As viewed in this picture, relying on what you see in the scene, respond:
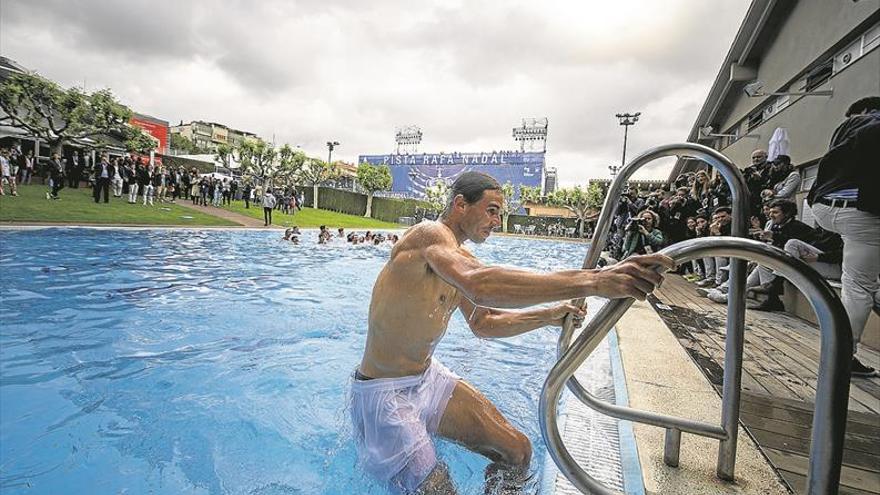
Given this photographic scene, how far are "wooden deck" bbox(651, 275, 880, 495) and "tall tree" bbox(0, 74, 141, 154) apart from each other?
29.9 meters

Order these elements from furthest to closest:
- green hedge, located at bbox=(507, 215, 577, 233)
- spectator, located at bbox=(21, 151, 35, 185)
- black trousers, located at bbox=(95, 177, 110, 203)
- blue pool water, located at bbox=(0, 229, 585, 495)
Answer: green hedge, located at bbox=(507, 215, 577, 233) → spectator, located at bbox=(21, 151, 35, 185) → black trousers, located at bbox=(95, 177, 110, 203) → blue pool water, located at bbox=(0, 229, 585, 495)

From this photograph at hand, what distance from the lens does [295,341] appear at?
5.76 meters

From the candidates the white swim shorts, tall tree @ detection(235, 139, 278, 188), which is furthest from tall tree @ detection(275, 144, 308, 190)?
the white swim shorts

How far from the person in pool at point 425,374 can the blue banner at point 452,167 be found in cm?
7036

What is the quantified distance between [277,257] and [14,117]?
21.0 meters

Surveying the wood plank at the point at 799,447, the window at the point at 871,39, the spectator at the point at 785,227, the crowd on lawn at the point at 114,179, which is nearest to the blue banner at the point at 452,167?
the crowd on lawn at the point at 114,179

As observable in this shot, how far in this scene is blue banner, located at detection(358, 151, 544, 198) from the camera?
238ft

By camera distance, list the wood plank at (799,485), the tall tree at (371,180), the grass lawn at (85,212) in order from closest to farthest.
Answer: the wood plank at (799,485) → the grass lawn at (85,212) → the tall tree at (371,180)

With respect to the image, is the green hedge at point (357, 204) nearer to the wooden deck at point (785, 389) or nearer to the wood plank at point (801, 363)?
the wooden deck at point (785, 389)

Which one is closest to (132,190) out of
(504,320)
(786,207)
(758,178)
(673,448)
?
(504,320)

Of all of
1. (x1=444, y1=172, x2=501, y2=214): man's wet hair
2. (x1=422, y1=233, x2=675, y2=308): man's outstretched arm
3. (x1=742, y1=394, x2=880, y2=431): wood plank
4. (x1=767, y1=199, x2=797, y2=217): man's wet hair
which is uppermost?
(x1=767, y1=199, x2=797, y2=217): man's wet hair

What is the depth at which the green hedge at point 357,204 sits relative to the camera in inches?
1863

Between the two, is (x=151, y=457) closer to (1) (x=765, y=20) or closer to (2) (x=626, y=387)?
(2) (x=626, y=387)

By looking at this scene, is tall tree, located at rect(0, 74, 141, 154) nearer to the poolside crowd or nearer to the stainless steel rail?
the poolside crowd
